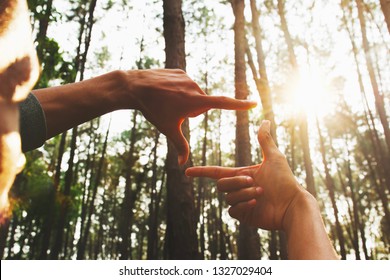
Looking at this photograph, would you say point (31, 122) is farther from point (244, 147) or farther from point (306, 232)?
point (244, 147)

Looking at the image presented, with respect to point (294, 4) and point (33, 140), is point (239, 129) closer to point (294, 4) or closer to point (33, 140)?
point (33, 140)

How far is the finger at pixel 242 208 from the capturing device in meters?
1.47

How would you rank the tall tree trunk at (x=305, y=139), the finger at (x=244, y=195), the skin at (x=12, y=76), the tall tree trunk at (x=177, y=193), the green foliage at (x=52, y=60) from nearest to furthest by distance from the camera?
the skin at (x=12, y=76) → the finger at (x=244, y=195) → the tall tree trunk at (x=177, y=193) → the green foliage at (x=52, y=60) → the tall tree trunk at (x=305, y=139)

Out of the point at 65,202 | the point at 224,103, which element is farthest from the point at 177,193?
the point at 65,202

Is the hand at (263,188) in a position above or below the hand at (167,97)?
below

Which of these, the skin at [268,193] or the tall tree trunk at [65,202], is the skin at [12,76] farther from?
the tall tree trunk at [65,202]

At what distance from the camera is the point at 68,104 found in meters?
0.97

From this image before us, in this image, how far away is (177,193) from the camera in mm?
3820

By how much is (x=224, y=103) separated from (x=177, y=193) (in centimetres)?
282

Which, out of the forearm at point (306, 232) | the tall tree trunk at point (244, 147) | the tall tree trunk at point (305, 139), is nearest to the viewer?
the forearm at point (306, 232)

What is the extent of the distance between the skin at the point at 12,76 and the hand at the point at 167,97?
40 cm

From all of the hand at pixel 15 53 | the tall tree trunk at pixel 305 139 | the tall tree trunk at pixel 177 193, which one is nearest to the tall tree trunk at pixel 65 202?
the tall tree trunk at pixel 305 139

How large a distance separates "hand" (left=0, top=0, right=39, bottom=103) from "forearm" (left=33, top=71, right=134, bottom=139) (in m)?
0.27

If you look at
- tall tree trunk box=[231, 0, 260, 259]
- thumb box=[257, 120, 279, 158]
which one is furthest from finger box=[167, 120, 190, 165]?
tall tree trunk box=[231, 0, 260, 259]
